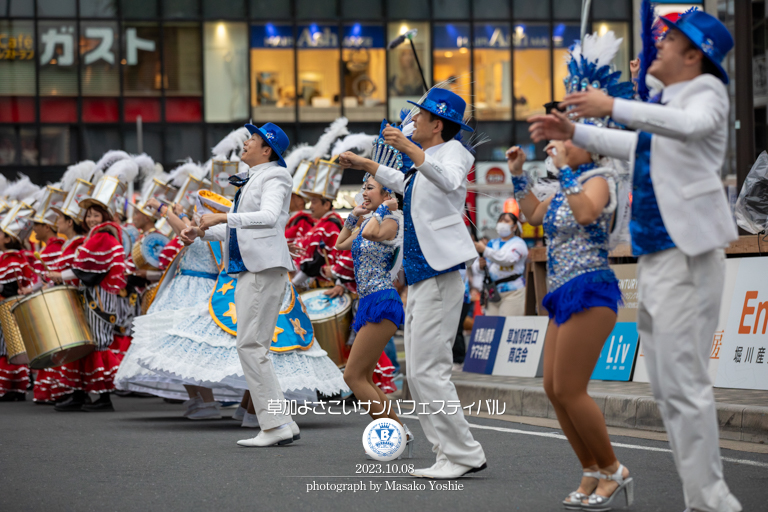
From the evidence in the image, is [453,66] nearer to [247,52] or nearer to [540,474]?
[247,52]

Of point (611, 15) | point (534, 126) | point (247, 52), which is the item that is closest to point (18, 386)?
point (534, 126)

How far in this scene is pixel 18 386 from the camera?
12406 mm

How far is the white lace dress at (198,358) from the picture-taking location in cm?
813

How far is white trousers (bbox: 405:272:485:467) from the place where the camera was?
5301mm

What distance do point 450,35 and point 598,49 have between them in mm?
25221

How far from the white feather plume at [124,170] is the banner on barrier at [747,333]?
7.06 meters

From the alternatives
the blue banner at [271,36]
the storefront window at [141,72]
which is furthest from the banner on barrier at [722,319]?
the storefront window at [141,72]

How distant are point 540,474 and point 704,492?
182 centimetres

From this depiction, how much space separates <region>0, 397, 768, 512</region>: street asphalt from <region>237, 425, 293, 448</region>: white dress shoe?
3.7 inches

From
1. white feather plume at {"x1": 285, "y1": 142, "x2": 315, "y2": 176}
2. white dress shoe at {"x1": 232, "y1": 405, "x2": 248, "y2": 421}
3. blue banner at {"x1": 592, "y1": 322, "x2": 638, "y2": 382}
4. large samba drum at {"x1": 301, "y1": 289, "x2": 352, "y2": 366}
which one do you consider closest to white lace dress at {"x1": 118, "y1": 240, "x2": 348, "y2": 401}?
white dress shoe at {"x1": 232, "y1": 405, "x2": 248, "y2": 421}

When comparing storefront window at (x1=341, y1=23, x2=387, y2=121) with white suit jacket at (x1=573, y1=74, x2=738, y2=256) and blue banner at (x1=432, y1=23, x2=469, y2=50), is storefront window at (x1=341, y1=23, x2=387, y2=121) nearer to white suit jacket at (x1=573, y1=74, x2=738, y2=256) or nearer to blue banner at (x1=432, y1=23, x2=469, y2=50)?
blue banner at (x1=432, y1=23, x2=469, y2=50)

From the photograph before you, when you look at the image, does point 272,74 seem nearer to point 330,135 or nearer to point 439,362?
point 330,135

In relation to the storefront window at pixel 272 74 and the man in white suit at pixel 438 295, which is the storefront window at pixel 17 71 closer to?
the storefront window at pixel 272 74

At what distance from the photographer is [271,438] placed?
275 inches
